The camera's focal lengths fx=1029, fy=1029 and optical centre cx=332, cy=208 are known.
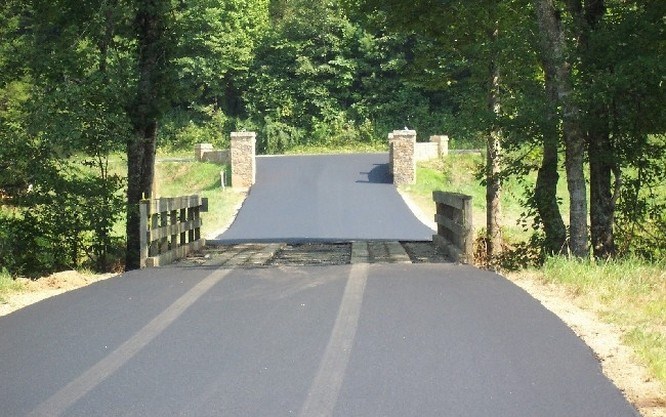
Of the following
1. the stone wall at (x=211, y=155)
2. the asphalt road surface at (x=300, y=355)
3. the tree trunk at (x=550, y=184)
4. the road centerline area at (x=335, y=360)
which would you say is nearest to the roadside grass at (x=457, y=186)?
the stone wall at (x=211, y=155)

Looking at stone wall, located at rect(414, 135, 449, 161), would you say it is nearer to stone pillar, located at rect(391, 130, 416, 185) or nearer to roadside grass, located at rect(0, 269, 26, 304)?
stone pillar, located at rect(391, 130, 416, 185)

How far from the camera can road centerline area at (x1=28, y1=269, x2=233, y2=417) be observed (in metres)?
6.39

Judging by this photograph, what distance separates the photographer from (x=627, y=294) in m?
10.9

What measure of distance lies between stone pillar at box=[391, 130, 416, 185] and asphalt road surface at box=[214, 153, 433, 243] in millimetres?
765

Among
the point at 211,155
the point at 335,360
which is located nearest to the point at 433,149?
the point at 211,155

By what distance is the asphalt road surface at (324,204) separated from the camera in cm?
2814

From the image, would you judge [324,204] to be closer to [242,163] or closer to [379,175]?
[242,163]

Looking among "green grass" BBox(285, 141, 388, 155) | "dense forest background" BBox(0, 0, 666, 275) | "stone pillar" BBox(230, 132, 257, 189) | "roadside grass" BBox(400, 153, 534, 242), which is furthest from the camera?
"green grass" BBox(285, 141, 388, 155)

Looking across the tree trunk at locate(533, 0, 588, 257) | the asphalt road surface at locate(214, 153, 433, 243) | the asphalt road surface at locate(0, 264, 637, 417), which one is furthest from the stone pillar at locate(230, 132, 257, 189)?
the asphalt road surface at locate(0, 264, 637, 417)

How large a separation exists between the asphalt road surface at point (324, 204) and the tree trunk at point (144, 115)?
4.90m

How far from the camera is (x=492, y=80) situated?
2225 centimetres

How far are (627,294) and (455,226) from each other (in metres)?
5.27

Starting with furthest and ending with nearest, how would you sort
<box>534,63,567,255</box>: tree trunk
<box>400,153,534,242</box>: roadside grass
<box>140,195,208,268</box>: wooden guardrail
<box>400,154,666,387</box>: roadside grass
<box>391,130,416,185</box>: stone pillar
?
<box>391,130,416,185</box>: stone pillar < <box>400,153,534,242</box>: roadside grass < <box>140,195,208,268</box>: wooden guardrail < <box>534,63,567,255</box>: tree trunk < <box>400,154,666,387</box>: roadside grass

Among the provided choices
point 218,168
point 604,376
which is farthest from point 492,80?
point 218,168
